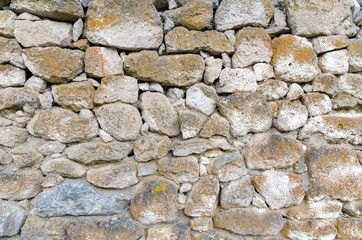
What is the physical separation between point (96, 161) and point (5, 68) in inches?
32.9

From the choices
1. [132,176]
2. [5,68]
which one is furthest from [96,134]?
[5,68]

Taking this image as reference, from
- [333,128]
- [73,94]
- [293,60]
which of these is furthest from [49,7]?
[333,128]

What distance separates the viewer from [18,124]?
1.34 metres

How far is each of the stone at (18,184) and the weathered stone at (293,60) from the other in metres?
1.81

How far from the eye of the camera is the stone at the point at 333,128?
4.97 feet

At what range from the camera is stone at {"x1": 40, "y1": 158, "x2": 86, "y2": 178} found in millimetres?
1310

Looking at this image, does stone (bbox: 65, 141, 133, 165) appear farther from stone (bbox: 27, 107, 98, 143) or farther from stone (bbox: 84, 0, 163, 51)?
stone (bbox: 84, 0, 163, 51)

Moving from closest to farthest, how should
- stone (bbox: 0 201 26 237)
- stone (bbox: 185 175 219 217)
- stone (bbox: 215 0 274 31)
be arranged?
stone (bbox: 0 201 26 237)
stone (bbox: 185 175 219 217)
stone (bbox: 215 0 274 31)

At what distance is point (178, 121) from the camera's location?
145 centimetres

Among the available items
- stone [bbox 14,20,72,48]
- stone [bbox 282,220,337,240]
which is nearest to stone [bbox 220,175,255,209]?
stone [bbox 282,220,337,240]

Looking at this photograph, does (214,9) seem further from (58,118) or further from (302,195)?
(302,195)

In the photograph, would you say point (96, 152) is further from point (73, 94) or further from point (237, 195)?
point (237, 195)

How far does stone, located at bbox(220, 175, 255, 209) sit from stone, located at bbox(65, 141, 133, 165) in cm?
75

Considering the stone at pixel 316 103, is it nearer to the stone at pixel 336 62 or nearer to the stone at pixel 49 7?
the stone at pixel 336 62
